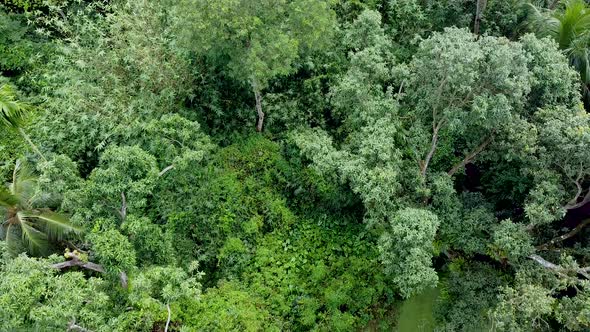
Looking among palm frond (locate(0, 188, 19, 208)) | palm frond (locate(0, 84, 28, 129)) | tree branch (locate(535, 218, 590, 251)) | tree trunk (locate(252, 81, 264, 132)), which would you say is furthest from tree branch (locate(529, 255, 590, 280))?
palm frond (locate(0, 84, 28, 129))

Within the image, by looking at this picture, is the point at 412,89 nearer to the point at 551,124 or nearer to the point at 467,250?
the point at 551,124

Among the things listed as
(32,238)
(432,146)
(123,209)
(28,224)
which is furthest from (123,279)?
(432,146)

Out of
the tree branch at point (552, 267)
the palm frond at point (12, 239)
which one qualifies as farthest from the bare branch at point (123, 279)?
the tree branch at point (552, 267)

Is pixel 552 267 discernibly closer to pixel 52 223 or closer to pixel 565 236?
pixel 565 236

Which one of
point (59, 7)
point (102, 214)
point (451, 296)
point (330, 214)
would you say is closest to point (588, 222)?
point (451, 296)

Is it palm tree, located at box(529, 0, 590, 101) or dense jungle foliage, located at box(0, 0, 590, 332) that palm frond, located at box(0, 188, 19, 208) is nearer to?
dense jungle foliage, located at box(0, 0, 590, 332)

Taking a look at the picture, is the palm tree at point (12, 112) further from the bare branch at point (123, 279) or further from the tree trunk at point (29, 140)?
the bare branch at point (123, 279)
